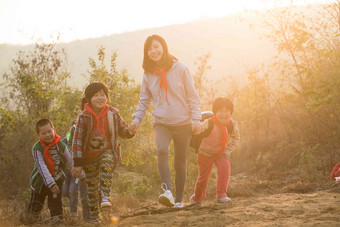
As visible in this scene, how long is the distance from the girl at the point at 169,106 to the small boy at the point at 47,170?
42.3 inches

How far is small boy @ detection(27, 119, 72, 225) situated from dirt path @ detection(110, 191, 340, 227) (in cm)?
98

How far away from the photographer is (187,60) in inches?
3585

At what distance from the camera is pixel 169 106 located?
14.5ft

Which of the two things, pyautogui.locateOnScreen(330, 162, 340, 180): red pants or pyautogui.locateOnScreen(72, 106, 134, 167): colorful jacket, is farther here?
pyautogui.locateOnScreen(330, 162, 340, 180): red pants

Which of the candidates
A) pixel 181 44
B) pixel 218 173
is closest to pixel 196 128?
pixel 218 173

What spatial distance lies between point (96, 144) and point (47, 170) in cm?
82

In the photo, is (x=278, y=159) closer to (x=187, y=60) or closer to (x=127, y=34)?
(x=187, y=60)

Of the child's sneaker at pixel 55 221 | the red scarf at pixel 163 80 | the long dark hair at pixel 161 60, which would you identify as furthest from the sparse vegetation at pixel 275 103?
the long dark hair at pixel 161 60

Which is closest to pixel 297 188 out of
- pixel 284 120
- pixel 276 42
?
pixel 276 42

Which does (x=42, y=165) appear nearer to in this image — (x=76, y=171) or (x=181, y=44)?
(x=76, y=171)

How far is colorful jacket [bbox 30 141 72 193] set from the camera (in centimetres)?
433

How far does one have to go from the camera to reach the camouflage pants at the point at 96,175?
3.98 m

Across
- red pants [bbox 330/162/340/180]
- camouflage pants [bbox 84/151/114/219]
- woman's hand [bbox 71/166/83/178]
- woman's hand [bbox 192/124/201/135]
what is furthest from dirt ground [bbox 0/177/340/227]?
red pants [bbox 330/162/340/180]

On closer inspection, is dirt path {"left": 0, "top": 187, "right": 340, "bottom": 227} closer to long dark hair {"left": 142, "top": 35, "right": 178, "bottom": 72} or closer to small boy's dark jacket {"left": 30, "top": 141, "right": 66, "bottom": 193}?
small boy's dark jacket {"left": 30, "top": 141, "right": 66, "bottom": 193}
